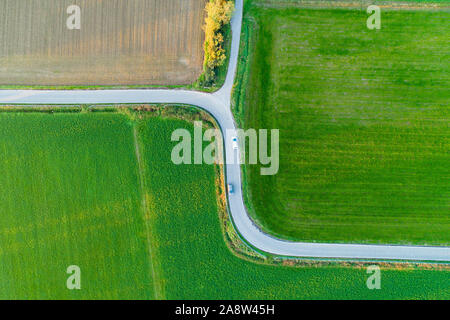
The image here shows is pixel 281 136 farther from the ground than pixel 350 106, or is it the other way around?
pixel 350 106

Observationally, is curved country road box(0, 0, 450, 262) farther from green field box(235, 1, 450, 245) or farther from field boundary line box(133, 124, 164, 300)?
field boundary line box(133, 124, 164, 300)

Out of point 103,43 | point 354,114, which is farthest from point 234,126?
point 103,43

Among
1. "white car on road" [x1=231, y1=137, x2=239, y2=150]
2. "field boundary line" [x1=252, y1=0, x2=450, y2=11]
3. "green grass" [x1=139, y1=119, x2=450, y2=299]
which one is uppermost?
"field boundary line" [x1=252, y1=0, x2=450, y2=11]

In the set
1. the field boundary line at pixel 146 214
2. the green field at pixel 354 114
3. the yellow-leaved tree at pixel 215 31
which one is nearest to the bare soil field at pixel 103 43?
the yellow-leaved tree at pixel 215 31

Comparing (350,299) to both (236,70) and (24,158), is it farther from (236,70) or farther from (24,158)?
(24,158)

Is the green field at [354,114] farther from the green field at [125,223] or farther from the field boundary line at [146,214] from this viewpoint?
the field boundary line at [146,214]

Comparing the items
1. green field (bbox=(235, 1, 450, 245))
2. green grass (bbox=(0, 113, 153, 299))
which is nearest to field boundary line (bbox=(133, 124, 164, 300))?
green grass (bbox=(0, 113, 153, 299))

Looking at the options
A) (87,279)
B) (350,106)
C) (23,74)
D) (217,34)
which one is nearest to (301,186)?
(350,106)
